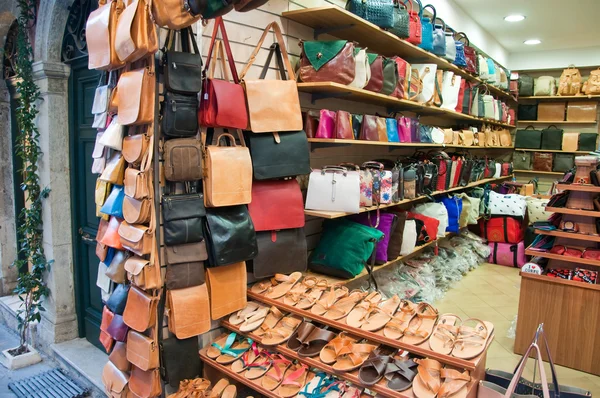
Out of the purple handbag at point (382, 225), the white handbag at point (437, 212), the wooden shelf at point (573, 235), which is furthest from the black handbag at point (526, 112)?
the purple handbag at point (382, 225)

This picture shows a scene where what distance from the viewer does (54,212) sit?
3479mm

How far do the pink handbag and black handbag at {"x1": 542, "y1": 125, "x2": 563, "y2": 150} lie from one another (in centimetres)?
316

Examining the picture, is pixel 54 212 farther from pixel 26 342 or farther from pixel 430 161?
pixel 430 161

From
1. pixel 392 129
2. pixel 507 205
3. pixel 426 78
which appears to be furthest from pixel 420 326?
pixel 507 205

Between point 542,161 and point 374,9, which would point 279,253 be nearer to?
point 374,9

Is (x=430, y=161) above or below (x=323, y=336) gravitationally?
above

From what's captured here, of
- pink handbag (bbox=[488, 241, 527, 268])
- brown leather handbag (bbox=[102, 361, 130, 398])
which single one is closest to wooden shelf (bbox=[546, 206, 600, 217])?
pink handbag (bbox=[488, 241, 527, 268])

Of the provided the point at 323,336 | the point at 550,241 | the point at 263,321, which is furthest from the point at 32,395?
the point at 550,241

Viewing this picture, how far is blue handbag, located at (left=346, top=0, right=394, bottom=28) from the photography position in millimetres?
3477

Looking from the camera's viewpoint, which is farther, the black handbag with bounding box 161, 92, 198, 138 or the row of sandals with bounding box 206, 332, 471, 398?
the black handbag with bounding box 161, 92, 198, 138

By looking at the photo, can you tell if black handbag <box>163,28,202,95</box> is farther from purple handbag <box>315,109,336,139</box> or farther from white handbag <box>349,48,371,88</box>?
white handbag <box>349,48,371,88</box>

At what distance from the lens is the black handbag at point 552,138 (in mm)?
8234

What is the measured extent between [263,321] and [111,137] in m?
1.44

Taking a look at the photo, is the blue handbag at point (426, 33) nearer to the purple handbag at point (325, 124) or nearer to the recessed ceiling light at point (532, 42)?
the purple handbag at point (325, 124)
